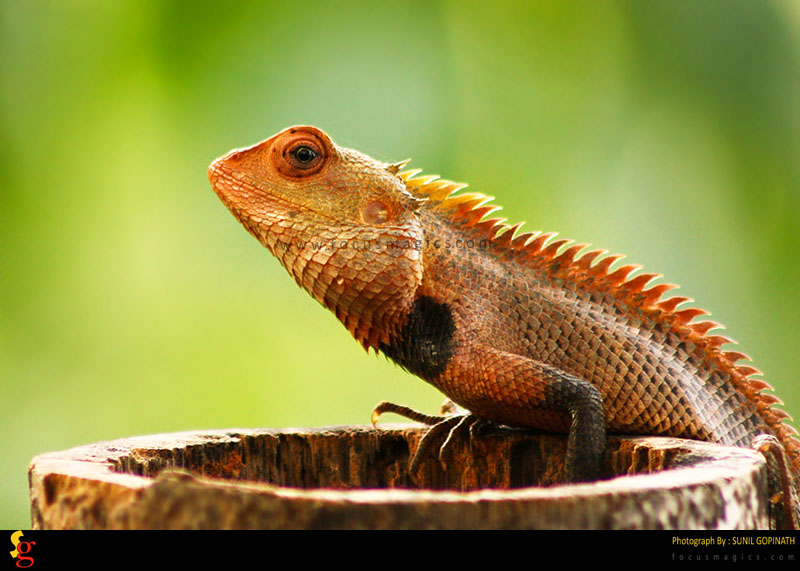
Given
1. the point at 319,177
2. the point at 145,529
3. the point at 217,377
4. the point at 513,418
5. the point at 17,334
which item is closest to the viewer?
the point at 145,529

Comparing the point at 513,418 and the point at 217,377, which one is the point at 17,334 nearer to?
the point at 217,377

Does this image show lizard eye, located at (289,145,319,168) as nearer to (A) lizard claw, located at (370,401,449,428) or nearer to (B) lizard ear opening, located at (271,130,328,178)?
(B) lizard ear opening, located at (271,130,328,178)

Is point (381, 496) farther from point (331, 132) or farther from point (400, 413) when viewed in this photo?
point (331, 132)

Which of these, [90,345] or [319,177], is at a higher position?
[319,177]

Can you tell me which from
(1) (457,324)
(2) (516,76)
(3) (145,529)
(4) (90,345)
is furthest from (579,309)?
(4) (90,345)
